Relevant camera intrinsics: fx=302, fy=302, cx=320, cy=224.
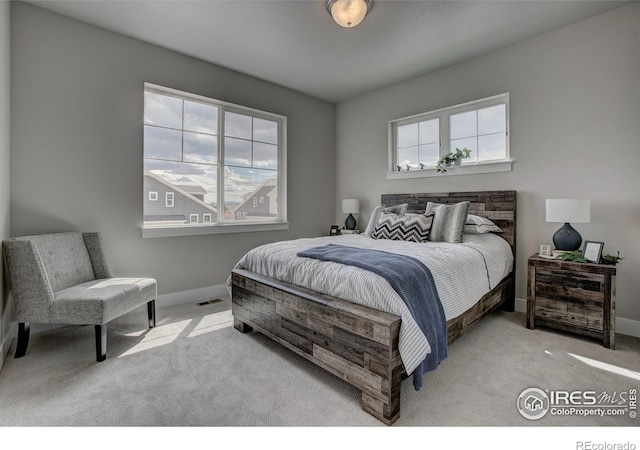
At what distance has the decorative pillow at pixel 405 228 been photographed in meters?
2.98

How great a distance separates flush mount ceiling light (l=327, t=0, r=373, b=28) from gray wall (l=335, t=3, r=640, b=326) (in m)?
1.72

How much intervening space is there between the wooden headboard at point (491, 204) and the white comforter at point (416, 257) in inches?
9.6

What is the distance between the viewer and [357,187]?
4.62 metres

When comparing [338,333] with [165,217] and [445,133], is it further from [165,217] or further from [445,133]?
[445,133]

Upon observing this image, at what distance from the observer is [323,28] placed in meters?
2.81

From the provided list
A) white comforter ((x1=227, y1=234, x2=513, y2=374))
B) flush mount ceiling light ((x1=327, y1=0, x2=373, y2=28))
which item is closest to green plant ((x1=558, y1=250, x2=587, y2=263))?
white comforter ((x1=227, y1=234, x2=513, y2=374))

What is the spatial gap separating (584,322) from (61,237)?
14.0ft

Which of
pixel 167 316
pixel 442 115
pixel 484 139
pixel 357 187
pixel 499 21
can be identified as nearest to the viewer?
pixel 499 21

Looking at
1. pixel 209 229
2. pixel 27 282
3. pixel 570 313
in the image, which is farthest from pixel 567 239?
pixel 27 282

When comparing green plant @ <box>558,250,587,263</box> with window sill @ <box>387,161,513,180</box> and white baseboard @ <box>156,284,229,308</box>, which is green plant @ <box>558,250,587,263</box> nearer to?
window sill @ <box>387,161,513,180</box>

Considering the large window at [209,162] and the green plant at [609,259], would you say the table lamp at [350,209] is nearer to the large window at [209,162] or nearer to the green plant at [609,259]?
the large window at [209,162]

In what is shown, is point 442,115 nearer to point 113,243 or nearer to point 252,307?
point 252,307

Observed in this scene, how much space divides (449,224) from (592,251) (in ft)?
3.57

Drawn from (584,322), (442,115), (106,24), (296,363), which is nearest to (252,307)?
(296,363)
